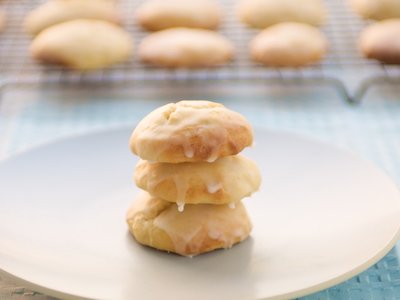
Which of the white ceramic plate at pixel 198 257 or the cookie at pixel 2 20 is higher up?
the white ceramic plate at pixel 198 257

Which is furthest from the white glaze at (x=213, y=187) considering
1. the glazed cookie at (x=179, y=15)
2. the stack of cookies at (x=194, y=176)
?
the glazed cookie at (x=179, y=15)

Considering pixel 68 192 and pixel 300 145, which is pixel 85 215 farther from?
pixel 300 145

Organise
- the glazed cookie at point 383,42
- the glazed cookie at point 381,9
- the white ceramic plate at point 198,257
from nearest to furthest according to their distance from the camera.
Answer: the white ceramic plate at point 198,257 → the glazed cookie at point 383,42 → the glazed cookie at point 381,9

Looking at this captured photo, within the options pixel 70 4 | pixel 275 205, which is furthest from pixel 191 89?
pixel 275 205

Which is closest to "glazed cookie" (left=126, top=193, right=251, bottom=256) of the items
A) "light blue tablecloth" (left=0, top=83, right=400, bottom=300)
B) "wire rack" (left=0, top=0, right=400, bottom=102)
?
"light blue tablecloth" (left=0, top=83, right=400, bottom=300)

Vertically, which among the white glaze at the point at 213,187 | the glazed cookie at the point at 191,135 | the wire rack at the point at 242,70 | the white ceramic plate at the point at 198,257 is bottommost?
the wire rack at the point at 242,70

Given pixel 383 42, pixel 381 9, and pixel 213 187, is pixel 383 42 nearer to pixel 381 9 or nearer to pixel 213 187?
pixel 381 9

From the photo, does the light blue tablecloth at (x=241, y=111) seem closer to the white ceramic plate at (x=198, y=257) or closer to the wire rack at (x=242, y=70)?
the wire rack at (x=242, y=70)

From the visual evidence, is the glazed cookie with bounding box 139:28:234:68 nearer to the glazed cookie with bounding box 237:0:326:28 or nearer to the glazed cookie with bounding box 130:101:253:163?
the glazed cookie with bounding box 237:0:326:28
